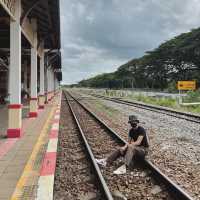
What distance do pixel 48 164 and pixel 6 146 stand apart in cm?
288

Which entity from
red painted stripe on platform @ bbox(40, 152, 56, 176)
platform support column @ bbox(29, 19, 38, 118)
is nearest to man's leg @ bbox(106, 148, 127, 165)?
red painted stripe on platform @ bbox(40, 152, 56, 176)

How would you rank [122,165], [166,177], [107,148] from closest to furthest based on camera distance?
1. [166,177]
2. [122,165]
3. [107,148]

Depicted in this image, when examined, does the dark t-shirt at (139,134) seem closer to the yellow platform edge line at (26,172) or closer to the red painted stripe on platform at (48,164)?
the red painted stripe on platform at (48,164)

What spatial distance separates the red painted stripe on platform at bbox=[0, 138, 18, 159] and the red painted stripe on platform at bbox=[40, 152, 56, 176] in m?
1.18

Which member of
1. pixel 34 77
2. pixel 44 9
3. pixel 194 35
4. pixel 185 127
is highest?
pixel 194 35

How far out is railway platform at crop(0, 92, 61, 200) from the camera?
576cm

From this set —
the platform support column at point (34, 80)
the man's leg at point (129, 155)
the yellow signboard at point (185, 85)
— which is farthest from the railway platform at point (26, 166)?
the yellow signboard at point (185, 85)

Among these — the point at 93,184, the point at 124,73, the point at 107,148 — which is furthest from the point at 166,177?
the point at 124,73

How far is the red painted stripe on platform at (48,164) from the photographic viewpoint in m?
6.82

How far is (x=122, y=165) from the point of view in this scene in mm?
7723

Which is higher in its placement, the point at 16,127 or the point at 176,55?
the point at 176,55

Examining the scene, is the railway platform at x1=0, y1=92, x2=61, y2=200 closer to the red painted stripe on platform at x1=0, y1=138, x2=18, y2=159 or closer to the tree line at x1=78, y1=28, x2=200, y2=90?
the red painted stripe on platform at x1=0, y1=138, x2=18, y2=159

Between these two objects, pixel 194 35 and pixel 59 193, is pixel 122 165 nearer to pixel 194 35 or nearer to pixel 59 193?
pixel 59 193

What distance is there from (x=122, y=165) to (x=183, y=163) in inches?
53.7
